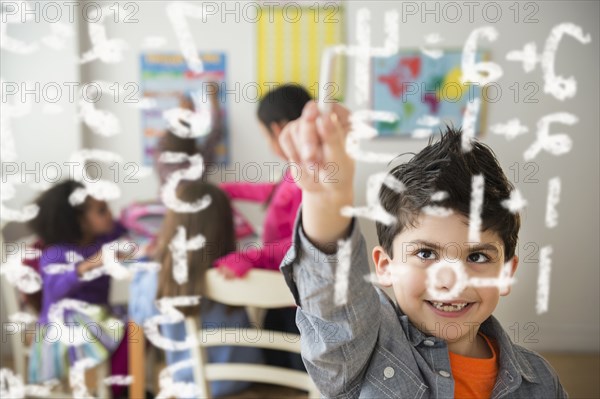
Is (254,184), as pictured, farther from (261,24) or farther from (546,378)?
(546,378)

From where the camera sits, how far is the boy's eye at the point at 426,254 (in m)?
0.32

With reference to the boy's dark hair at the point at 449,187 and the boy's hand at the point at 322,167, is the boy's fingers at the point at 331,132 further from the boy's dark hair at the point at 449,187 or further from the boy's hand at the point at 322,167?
the boy's dark hair at the point at 449,187

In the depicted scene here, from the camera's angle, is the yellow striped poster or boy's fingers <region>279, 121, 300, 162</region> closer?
boy's fingers <region>279, 121, 300, 162</region>

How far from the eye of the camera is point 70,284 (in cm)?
76

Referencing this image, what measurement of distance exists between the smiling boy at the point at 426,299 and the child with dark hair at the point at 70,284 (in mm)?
547

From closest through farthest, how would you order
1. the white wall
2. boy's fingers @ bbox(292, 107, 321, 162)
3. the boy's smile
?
boy's fingers @ bbox(292, 107, 321, 162)
the boy's smile
the white wall

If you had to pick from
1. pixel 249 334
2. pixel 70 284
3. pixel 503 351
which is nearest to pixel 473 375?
pixel 503 351

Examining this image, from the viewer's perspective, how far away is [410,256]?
12.6 inches

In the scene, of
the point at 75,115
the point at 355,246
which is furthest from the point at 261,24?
the point at 355,246

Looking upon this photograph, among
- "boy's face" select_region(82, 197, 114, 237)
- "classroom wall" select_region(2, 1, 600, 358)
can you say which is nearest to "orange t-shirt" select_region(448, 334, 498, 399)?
"classroom wall" select_region(2, 1, 600, 358)

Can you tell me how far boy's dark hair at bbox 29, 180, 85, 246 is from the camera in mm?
827

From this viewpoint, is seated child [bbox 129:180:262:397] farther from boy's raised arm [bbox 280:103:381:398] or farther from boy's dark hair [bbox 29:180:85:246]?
boy's raised arm [bbox 280:103:381:398]

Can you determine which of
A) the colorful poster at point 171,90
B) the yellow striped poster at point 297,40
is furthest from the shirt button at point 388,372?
the colorful poster at point 171,90

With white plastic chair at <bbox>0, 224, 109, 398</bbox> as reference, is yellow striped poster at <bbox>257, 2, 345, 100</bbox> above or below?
above
